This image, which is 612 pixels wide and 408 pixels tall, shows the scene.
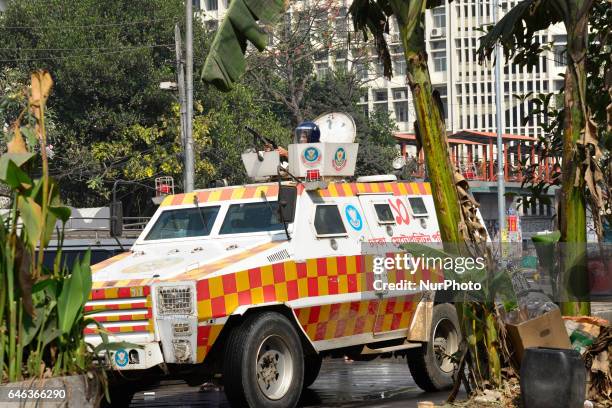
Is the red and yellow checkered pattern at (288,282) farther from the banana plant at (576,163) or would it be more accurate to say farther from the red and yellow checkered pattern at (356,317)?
the banana plant at (576,163)

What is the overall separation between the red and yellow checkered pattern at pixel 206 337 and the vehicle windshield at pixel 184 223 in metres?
1.92

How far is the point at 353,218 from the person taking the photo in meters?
12.9

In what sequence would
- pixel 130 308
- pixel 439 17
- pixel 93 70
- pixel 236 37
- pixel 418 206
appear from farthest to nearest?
pixel 439 17, pixel 93 70, pixel 418 206, pixel 130 308, pixel 236 37

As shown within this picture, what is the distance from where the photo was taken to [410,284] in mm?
13305

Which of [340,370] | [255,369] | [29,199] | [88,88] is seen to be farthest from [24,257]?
[88,88]

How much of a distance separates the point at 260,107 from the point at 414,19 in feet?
154

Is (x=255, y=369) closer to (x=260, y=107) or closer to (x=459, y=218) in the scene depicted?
(x=459, y=218)

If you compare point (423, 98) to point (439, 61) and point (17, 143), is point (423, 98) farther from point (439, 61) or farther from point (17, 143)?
point (439, 61)

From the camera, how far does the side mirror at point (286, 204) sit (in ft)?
37.8

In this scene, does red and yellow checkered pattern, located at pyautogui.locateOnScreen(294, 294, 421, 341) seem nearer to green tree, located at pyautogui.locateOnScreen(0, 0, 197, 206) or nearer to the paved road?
the paved road

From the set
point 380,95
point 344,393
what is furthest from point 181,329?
point 380,95

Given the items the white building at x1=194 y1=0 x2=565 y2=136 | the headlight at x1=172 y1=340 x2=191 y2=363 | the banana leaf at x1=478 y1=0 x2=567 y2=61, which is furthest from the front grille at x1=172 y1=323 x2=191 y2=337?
the white building at x1=194 y1=0 x2=565 y2=136

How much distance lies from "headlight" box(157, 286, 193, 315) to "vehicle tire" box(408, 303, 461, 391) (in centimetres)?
383

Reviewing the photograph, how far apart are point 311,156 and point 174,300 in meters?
2.90
